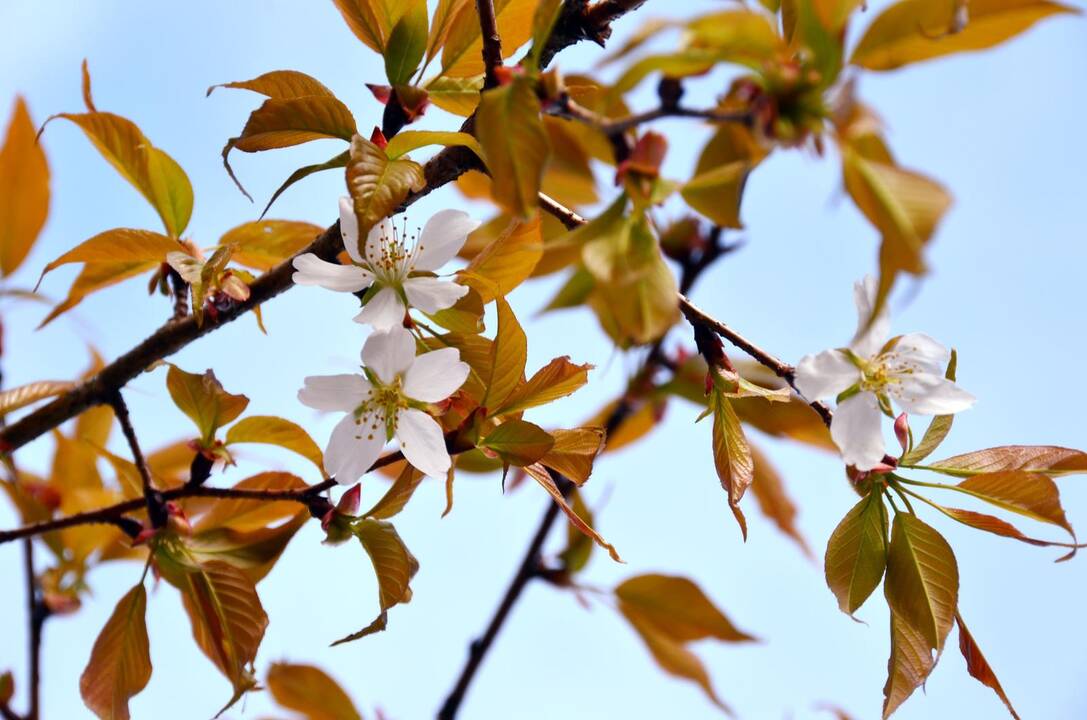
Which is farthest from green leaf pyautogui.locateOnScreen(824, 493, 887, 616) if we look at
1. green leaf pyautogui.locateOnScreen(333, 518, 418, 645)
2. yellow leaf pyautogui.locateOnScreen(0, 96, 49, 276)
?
yellow leaf pyautogui.locateOnScreen(0, 96, 49, 276)

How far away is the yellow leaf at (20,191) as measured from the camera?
101cm

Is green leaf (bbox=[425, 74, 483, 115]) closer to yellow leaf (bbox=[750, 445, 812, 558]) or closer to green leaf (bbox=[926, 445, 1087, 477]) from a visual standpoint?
green leaf (bbox=[926, 445, 1087, 477])

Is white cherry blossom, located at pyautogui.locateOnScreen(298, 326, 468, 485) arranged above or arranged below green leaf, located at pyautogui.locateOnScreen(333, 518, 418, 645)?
above

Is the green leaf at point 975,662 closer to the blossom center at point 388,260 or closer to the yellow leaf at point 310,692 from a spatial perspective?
the blossom center at point 388,260

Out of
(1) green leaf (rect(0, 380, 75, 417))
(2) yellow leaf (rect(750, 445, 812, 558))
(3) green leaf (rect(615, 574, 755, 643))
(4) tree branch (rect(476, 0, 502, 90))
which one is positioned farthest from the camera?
(2) yellow leaf (rect(750, 445, 812, 558))

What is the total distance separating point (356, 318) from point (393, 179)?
0.10 m

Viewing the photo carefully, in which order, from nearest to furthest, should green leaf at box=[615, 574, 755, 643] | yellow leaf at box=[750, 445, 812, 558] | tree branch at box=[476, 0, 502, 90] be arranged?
tree branch at box=[476, 0, 502, 90]
green leaf at box=[615, 574, 755, 643]
yellow leaf at box=[750, 445, 812, 558]

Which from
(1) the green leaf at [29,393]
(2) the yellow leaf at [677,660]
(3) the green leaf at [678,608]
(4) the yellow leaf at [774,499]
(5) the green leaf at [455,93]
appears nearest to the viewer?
(5) the green leaf at [455,93]

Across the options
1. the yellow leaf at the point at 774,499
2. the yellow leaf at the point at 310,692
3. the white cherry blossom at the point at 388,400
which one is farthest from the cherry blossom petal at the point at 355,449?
the yellow leaf at the point at 774,499

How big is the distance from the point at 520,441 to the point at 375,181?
0.57 feet

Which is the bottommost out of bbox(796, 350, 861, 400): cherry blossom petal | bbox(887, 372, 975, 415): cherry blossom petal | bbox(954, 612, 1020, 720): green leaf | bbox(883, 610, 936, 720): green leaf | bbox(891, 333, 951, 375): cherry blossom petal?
bbox(954, 612, 1020, 720): green leaf

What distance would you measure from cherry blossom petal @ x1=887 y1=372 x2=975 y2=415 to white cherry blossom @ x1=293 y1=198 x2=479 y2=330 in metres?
0.28

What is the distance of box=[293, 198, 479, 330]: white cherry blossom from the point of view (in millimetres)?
568

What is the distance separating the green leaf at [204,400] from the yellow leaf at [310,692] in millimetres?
379
